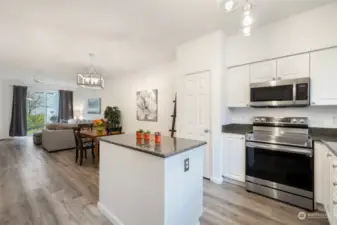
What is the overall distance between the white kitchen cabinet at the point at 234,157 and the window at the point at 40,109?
839 centimetres

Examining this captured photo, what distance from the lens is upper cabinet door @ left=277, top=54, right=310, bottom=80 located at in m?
2.64

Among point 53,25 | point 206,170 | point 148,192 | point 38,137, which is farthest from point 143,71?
point 148,192

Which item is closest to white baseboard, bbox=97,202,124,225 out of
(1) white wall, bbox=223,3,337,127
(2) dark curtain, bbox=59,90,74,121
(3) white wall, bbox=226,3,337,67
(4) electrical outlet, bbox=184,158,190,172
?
(4) electrical outlet, bbox=184,158,190,172

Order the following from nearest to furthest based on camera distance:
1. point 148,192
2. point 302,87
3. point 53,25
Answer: point 148,192 → point 302,87 → point 53,25

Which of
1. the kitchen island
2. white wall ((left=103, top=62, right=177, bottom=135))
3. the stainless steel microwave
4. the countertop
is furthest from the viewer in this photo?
white wall ((left=103, top=62, right=177, bottom=135))

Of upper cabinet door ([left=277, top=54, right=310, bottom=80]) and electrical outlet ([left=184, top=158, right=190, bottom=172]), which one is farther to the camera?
upper cabinet door ([left=277, top=54, right=310, bottom=80])

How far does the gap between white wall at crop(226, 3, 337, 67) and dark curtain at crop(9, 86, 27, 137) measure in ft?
27.8

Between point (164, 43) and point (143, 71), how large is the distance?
246cm

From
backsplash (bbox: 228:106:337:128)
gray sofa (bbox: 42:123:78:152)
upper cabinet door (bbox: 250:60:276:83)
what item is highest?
upper cabinet door (bbox: 250:60:276:83)

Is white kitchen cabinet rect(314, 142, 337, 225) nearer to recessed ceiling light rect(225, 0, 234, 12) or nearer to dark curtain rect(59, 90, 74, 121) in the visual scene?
recessed ceiling light rect(225, 0, 234, 12)

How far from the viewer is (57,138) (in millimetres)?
5367

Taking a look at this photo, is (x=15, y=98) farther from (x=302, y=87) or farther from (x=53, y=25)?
(x=302, y=87)

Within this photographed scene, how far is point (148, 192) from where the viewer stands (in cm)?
171

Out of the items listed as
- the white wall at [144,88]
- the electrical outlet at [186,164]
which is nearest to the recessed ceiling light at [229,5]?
the electrical outlet at [186,164]
